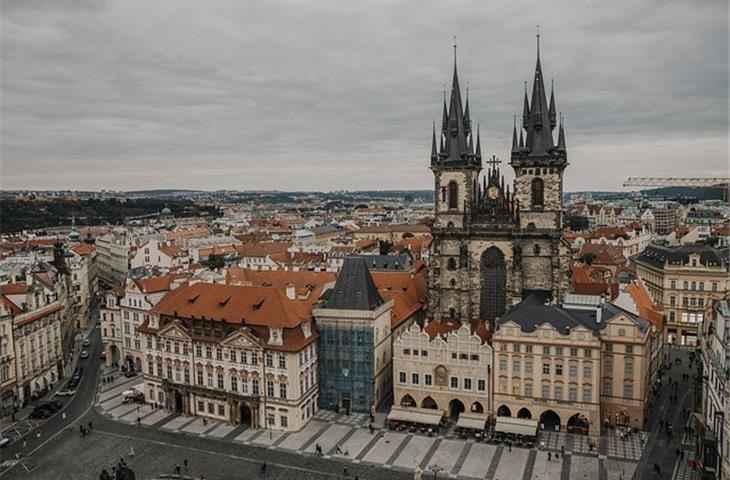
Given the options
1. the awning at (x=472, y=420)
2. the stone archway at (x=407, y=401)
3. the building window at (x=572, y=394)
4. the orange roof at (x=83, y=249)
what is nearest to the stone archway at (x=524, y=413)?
the awning at (x=472, y=420)

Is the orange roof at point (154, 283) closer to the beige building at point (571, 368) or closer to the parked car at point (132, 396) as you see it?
the parked car at point (132, 396)

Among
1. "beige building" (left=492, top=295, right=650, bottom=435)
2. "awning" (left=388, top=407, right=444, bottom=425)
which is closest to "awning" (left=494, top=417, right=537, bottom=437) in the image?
"beige building" (left=492, top=295, right=650, bottom=435)

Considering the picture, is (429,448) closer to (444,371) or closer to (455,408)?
(455,408)

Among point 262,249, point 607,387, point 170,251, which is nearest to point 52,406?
point 607,387

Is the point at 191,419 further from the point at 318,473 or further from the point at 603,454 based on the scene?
the point at 603,454

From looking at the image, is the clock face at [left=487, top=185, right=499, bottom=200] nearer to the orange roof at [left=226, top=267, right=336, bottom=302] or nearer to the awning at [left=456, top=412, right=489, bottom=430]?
the orange roof at [left=226, top=267, right=336, bottom=302]

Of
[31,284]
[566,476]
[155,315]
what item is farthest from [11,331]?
[566,476]
